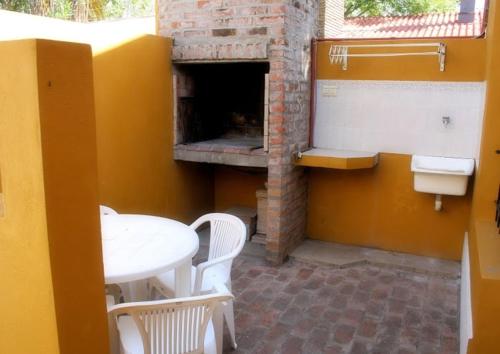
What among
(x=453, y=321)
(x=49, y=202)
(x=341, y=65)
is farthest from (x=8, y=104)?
(x=341, y=65)

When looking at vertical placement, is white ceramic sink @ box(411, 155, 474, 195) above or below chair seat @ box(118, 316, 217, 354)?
above

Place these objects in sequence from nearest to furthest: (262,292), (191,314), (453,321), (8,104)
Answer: (8,104)
(191,314)
(453,321)
(262,292)

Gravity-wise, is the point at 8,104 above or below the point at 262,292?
above

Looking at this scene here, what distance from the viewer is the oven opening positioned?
16.2ft

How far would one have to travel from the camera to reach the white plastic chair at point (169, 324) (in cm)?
212

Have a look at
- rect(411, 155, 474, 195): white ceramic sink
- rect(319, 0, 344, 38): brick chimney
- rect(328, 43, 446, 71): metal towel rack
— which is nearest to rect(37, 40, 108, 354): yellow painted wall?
rect(411, 155, 474, 195): white ceramic sink

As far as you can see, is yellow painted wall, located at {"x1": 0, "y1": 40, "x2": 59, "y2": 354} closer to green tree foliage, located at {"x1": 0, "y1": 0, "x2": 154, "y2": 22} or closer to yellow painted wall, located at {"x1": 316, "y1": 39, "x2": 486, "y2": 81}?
yellow painted wall, located at {"x1": 316, "y1": 39, "x2": 486, "y2": 81}

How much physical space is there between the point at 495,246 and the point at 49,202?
254 cm

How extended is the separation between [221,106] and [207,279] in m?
3.06

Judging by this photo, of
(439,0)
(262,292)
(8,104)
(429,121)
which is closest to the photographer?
(8,104)

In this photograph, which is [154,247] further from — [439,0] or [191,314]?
[439,0]

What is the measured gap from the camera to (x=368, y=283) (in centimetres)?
417

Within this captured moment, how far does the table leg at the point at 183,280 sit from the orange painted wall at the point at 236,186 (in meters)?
2.88

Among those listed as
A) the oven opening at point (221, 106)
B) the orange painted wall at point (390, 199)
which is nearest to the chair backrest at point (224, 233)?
the oven opening at point (221, 106)
